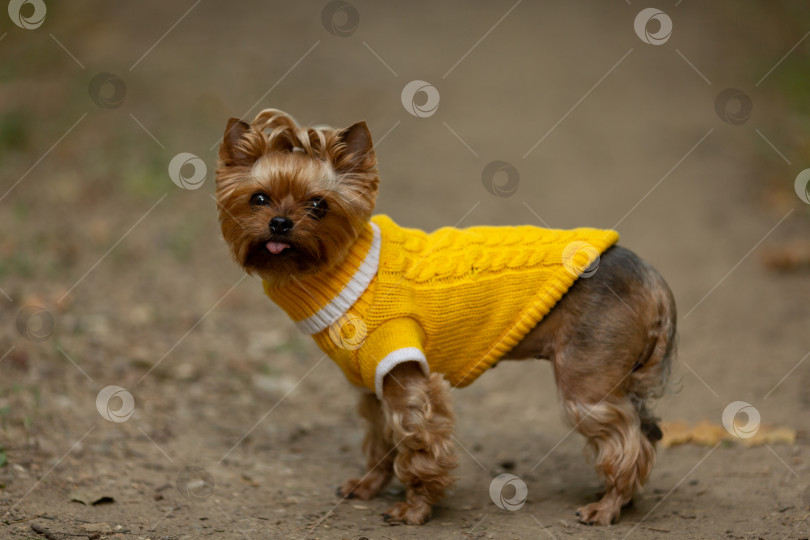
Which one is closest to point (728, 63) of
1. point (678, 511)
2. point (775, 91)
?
point (775, 91)

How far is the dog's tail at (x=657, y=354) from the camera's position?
4.57 meters

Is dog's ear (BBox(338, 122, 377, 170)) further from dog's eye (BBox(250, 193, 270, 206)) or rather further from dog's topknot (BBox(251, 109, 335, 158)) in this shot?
dog's eye (BBox(250, 193, 270, 206))

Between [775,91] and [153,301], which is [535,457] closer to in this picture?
[153,301]

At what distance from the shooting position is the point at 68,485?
4676mm

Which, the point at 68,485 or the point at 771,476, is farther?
the point at 771,476

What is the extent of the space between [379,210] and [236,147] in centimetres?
683

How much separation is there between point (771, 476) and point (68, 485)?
14.3 ft

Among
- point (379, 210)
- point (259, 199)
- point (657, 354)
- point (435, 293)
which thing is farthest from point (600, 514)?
point (379, 210)

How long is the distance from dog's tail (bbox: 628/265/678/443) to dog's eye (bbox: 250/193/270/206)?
87.4 inches

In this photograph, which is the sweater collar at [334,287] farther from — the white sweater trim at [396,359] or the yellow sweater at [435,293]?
the white sweater trim at [396,359]

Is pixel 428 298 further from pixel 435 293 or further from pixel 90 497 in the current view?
pixel 90 497

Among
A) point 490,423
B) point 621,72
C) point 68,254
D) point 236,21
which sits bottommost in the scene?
point 490,423

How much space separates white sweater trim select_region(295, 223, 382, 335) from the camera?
14.4 ft

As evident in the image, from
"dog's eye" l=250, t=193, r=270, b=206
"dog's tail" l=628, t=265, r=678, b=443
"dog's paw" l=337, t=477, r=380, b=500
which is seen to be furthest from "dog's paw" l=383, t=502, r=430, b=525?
"dog's eye" l=250, t=193, r=270, b=206
